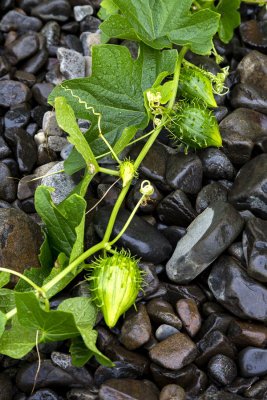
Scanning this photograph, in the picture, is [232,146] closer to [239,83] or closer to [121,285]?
[239,83]

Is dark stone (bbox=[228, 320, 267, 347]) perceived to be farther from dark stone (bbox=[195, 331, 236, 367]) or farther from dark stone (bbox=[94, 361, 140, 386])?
dark stone (bbox=[94, 361, 140, 386])

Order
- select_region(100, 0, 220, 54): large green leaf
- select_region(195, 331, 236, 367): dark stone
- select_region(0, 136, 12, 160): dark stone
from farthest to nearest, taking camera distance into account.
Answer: select_region(0, 136, 12, 160): dark stone
select_region(100, 0, 220, 54): large green leaf
select_region(195, 331, 236, 367): dark stone

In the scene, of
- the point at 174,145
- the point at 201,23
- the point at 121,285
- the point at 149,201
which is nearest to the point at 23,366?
the point at 121,285

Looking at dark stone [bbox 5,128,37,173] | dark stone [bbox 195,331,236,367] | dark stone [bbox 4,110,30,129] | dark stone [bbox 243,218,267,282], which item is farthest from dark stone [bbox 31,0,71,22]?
dark stone [bbox 195,331,236,367]

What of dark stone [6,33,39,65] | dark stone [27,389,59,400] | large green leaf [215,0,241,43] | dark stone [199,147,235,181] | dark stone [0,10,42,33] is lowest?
dark stone [27,389,59,400]

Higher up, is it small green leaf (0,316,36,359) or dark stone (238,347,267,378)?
small green leaf (0,316,36,359)

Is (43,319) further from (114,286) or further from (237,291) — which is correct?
(237,291)

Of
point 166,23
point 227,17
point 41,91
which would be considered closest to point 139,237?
point 166,23
